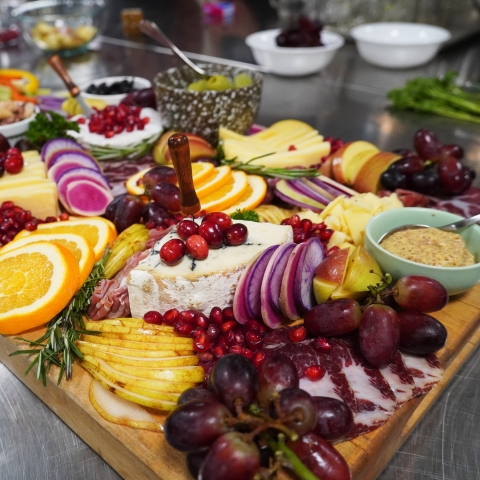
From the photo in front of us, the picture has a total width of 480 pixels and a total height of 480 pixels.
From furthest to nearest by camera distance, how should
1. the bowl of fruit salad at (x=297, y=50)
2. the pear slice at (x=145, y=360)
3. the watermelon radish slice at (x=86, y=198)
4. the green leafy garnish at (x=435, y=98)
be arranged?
the bowl of fruit salad at (x=297, y=50), the green leafy garnish at (x=435, y=98), the watermelon radish slice at (x=86, y=198), the pear slice at (x=145, y=360)

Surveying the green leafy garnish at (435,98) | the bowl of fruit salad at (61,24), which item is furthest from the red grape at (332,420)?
the bowl of fruit salad at (61,24)

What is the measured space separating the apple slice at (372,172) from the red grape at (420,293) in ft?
2.67

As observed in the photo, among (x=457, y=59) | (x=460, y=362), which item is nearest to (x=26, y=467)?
(x=460, y=362)

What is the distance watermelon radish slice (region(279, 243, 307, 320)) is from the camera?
55.8 inches

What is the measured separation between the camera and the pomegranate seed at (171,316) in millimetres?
1432

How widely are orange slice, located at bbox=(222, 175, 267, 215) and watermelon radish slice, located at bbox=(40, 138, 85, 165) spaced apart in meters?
0.87

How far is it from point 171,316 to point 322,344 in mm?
445

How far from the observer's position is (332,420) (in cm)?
105

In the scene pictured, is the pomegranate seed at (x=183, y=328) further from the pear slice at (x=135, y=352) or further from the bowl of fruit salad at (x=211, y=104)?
the bowl of fruit salad at (x=211, y=104)

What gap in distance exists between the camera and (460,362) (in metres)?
1.56

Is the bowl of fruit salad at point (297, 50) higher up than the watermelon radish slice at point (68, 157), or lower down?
higher up

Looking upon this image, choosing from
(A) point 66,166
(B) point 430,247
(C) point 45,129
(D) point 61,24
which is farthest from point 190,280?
(D) point 61,24

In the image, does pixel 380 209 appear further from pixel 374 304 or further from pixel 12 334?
pixel 12 334

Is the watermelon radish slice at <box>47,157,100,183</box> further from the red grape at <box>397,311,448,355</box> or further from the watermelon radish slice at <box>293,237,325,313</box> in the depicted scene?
the red grape at <box>397,311,448,355</box>
